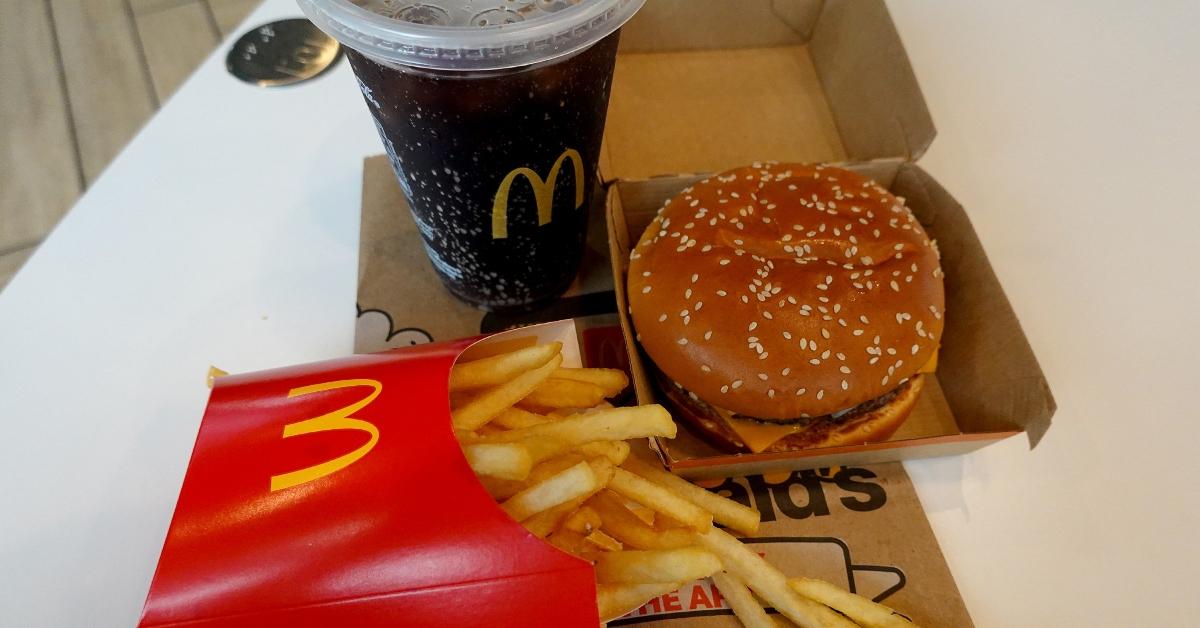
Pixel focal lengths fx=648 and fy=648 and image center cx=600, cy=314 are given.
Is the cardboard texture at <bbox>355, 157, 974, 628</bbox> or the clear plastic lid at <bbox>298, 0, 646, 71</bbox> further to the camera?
the cardboard texture at <bbox>355, 157, 974, 628</bbox>

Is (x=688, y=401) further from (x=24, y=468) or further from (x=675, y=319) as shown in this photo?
(x=24, y=468)

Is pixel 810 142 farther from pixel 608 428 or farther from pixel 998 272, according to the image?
pixel 608 428

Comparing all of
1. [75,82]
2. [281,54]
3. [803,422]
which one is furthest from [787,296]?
[75,82]

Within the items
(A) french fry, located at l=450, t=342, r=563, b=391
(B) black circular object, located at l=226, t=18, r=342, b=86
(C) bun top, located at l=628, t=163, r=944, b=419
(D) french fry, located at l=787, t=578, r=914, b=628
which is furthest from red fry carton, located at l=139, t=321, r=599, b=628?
(B) black circular object, located at l=226, t=18, r=342, b=86

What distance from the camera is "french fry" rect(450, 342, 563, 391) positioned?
37.3 inches

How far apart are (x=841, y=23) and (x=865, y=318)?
1.01 m

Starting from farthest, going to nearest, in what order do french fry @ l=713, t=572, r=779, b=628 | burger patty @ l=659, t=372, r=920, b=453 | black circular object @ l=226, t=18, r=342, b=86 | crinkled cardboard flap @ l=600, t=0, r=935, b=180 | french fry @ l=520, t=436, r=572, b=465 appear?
1. black circular object @ l=226, t=18, r=342, b=86
2. crinkled cardboard flap @ l=600, t=0, r=935, b=180
3. burger patty @ l=659, t=372, r=920, b=453
4. french fry @ l=713, t=572, r=779, b=628
5. french fry @ l=520, t=436, r=572, b=465

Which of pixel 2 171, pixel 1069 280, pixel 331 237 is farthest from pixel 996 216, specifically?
pixel 2 171

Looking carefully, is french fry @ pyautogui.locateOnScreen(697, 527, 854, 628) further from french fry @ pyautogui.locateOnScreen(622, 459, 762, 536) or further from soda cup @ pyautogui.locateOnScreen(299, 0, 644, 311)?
soda cup @ pyautogui.locateOnScreen(299, 0, 644, 311)

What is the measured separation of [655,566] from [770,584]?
0.22m

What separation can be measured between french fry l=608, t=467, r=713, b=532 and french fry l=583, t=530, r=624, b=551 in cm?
9

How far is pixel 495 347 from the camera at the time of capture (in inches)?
43.3

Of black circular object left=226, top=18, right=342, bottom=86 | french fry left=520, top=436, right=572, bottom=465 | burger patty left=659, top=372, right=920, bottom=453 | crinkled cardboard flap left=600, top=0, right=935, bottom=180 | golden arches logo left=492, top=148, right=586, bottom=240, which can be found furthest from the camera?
black circular object left=226, top=18, right=342, bottom=86

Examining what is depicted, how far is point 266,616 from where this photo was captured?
76 centimetres
